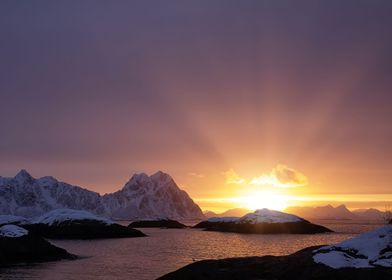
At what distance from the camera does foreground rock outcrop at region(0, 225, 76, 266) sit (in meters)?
61.0

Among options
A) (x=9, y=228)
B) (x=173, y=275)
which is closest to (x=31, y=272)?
(x=9, y=228)

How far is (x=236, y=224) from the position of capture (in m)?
194

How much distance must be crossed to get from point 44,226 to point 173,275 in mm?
118200

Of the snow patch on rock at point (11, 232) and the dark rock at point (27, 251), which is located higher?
the snow patch on rock at point (11, 232)

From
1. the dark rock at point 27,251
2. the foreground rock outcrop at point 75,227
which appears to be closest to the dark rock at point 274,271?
the dark rock at point 27,251

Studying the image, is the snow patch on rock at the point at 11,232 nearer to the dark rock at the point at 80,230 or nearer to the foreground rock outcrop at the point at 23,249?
the foreground rock outcrop at the point at 23,249

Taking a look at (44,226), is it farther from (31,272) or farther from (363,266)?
(363,266)

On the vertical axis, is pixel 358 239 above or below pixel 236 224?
below

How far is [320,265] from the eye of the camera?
2761cm

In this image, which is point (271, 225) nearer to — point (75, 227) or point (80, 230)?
point (80, 230)

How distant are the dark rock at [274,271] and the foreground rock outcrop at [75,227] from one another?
355 feet

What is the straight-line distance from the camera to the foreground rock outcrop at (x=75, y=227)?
5354 inches

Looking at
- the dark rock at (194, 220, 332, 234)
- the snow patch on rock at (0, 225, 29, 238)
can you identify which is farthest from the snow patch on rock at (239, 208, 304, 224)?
the snow patch on rock at (0, 225, 29, 238)

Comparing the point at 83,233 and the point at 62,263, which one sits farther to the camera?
the point at 83,233
